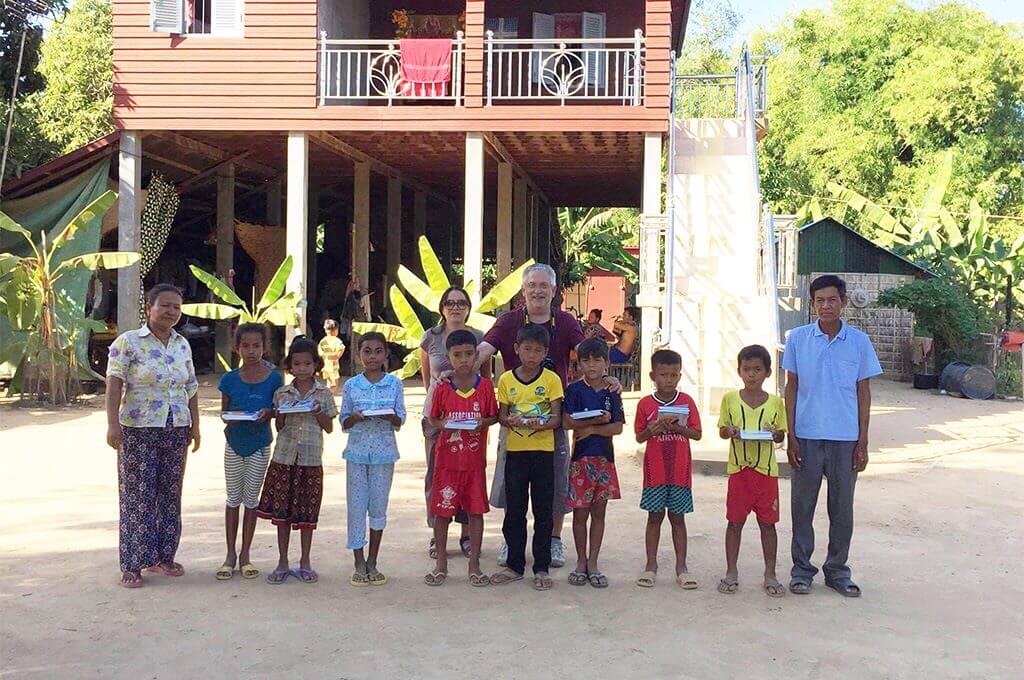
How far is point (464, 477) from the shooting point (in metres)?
4.94

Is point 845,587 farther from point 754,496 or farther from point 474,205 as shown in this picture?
point 474,205

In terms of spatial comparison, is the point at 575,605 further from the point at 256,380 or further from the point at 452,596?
the point at 256,380

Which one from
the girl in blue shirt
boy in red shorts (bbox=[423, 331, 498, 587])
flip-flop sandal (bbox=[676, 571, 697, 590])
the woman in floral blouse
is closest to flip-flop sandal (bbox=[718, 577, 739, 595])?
flip-flop sandal (bbox=[676, 571, 697, 590])

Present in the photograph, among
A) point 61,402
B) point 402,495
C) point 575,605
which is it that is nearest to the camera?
point 575,605

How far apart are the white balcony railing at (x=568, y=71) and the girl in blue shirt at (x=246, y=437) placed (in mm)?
7920

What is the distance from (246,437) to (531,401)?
1.38 metres

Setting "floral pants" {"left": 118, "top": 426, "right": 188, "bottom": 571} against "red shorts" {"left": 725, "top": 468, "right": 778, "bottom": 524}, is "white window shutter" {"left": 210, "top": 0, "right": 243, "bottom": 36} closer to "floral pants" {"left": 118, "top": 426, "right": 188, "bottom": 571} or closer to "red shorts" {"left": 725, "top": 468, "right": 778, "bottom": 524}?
"floral pants" {"left": 118, "top": 426, "right": 188, "bottom": 571}

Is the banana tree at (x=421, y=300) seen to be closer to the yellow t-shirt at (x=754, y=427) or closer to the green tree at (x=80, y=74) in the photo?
the yellow t-shirt at (x=754, y=427)

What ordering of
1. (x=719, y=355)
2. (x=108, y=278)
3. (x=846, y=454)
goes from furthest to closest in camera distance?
(x=108, y=278)
(x=719, y=355)
(x=846, y=454)

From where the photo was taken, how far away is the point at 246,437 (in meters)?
4.96

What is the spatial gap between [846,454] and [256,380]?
285 centimetres

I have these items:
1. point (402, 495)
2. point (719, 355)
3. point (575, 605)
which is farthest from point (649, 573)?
point (719, 355)

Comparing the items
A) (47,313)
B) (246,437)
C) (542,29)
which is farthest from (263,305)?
(246,437)

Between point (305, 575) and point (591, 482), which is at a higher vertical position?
point (591, 482)
